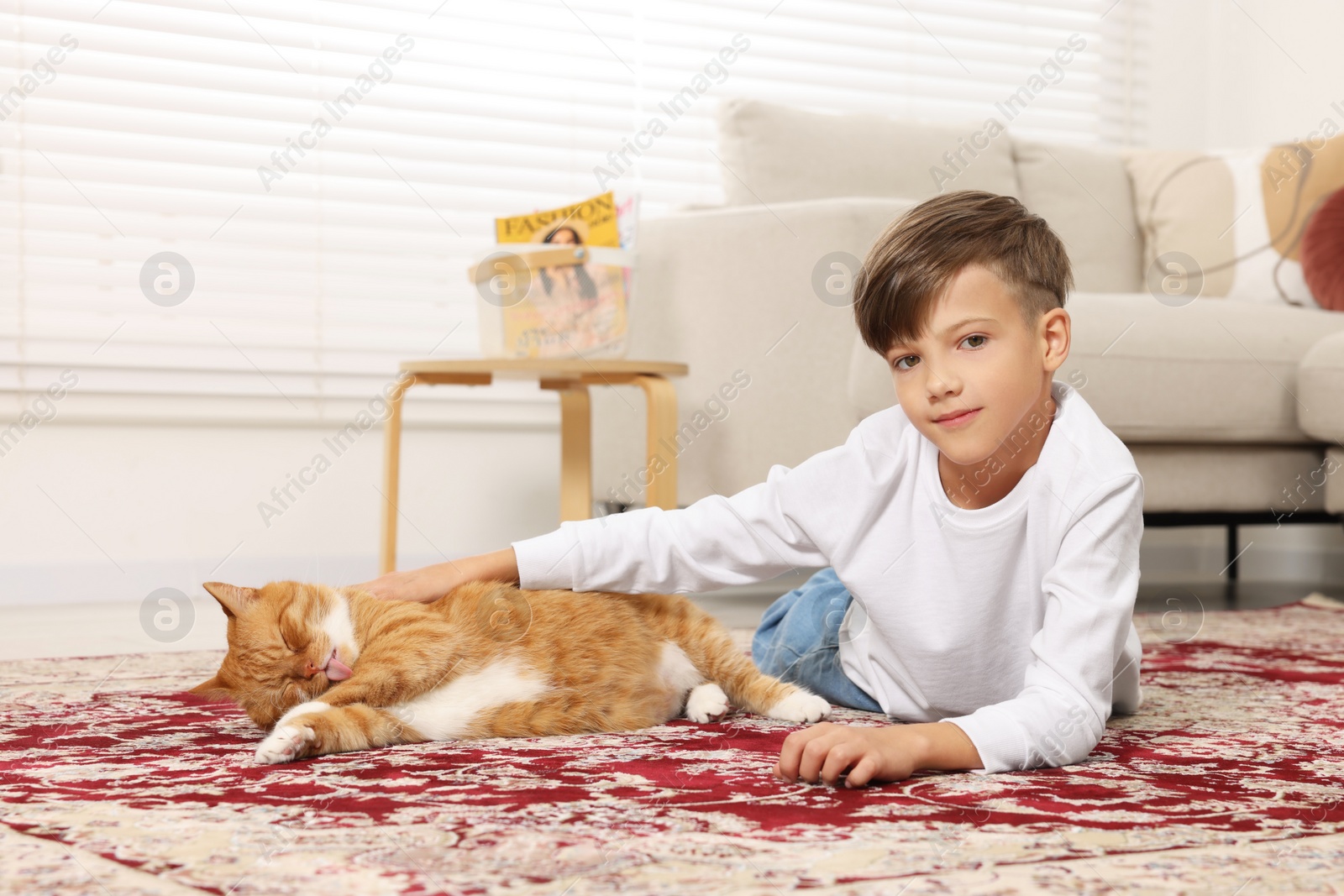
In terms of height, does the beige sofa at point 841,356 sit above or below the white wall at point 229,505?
above

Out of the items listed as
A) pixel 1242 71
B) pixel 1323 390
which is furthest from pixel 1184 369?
pixel 1242 71

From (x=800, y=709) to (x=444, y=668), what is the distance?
1.30ft

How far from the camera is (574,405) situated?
8.11ft

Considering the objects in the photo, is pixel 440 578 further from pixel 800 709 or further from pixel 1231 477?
pixel 1231 477

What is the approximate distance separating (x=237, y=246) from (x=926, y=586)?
6.80ft

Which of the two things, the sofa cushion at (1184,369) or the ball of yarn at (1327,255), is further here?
the ball of yarn at (1327,255)

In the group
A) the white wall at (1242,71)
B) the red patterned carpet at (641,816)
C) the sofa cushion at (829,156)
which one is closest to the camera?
the red patterned carpet at (641,816)

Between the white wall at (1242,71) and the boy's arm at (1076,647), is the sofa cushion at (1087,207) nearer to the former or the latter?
the white wall at (1242,71)

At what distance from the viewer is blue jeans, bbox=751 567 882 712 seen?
56.6 inches

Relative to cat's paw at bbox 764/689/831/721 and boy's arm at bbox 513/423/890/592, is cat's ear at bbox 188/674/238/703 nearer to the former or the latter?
boy's arm at bbox 513/423/890/592

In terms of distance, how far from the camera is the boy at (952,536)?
3.44 ft

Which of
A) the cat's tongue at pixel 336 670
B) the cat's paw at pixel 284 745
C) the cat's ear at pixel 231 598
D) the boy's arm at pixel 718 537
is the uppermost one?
the boy's arm at pixel 718 537

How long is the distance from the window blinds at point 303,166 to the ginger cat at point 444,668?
4.87 ft

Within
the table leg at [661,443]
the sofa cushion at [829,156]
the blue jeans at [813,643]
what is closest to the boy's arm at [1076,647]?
the blue jeans at [813,643]
